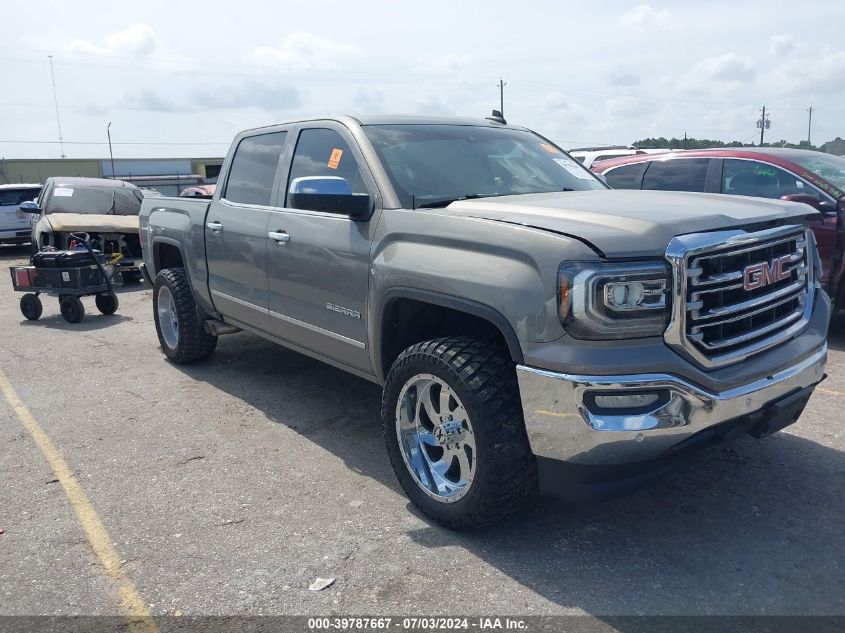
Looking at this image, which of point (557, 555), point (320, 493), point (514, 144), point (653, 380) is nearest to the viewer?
point (653, 380)

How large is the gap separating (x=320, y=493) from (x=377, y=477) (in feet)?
1.14

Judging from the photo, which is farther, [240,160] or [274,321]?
[240,160]

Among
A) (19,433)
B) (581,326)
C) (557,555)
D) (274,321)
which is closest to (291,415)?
(274,321)

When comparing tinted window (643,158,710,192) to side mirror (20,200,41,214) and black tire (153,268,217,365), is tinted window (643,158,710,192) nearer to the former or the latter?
black tire (153,268,217,365)

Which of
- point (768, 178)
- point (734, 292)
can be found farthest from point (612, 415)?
point (768, 178)

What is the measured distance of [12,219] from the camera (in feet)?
57.9

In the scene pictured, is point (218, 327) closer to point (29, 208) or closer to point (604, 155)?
point (29, 208)

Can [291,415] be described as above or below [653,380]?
below

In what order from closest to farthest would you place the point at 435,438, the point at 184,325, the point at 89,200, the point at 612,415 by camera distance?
the point at 612,415, the point at 435,438, the point at 184,325, the point at 89,200

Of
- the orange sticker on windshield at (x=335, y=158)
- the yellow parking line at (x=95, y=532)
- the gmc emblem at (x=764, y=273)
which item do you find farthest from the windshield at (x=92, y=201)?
the gmc emblem at (x=764, y=273)

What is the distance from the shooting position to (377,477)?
4.22 meters

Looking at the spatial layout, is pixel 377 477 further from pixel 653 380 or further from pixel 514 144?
pixel 514 144

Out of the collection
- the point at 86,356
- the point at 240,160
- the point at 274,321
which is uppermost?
the point at 240,160

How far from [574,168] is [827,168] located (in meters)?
3.70
